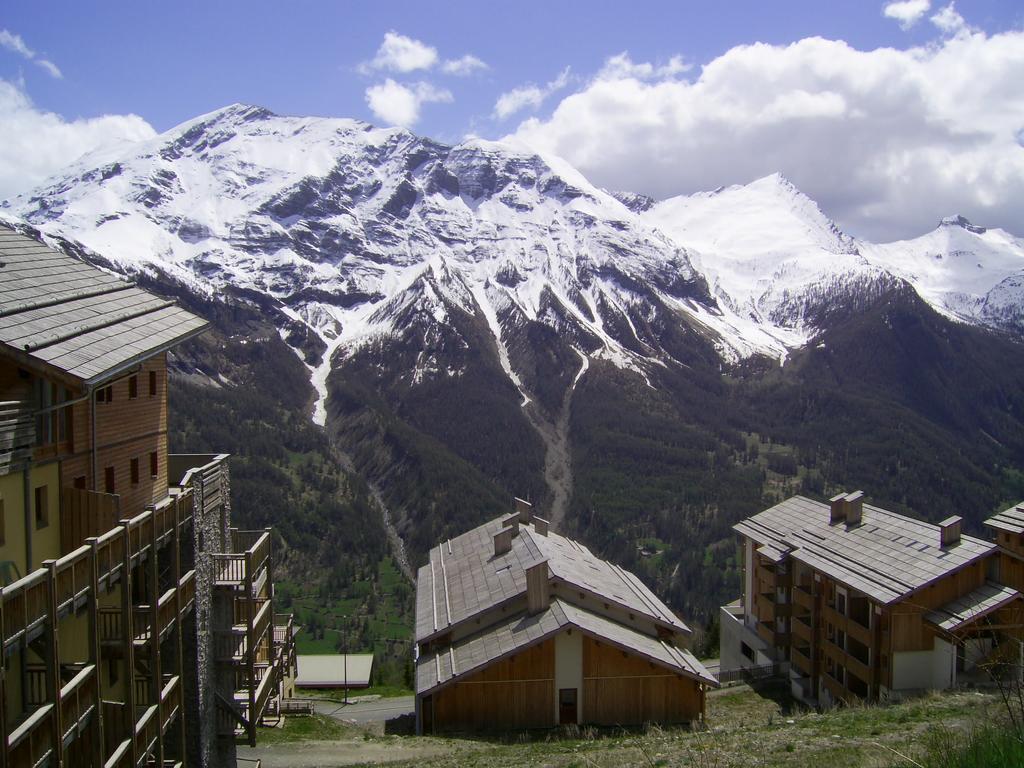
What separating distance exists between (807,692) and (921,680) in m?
8.38

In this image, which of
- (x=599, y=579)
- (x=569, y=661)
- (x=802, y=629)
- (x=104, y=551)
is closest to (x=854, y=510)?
(x=802, y=629)

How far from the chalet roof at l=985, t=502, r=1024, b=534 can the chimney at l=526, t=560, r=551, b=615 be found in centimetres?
1908

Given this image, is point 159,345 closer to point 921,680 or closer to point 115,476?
point 115,476

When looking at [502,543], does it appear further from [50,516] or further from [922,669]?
[50,516]

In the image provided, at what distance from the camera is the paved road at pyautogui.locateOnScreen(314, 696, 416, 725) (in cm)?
5422

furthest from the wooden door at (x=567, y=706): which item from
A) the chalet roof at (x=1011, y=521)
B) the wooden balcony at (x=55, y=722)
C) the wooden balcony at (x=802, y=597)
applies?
the wooden balcony at (x=55, y=722)

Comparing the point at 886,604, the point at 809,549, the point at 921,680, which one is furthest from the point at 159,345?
the point at 809,549

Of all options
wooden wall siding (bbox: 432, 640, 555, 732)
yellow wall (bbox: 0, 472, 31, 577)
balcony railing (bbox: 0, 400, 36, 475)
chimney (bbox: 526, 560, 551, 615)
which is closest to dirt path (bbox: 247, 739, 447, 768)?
wooden wall siding (bbox: 432, 640, 555, 732)

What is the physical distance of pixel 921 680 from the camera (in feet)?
125

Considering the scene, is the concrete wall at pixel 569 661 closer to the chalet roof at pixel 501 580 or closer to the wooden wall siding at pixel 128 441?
the chalet roof at pixel 501 580

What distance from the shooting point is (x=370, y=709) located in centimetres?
5828

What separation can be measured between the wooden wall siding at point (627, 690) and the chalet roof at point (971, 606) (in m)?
11.3


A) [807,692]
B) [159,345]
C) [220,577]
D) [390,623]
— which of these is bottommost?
[390,623]

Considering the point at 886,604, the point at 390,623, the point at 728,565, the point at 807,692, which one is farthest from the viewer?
the point at 728,565
